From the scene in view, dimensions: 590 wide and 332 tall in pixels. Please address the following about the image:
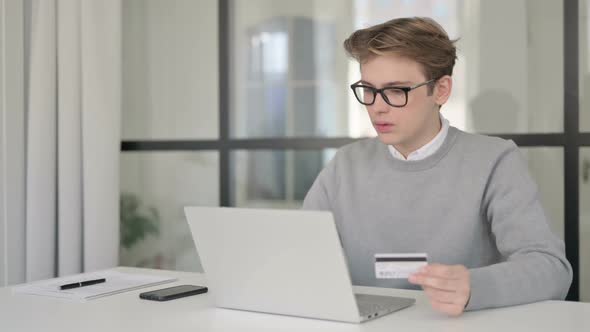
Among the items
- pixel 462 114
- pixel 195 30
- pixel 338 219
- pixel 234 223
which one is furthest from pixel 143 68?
pixel 234 223

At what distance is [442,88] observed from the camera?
2107 mm

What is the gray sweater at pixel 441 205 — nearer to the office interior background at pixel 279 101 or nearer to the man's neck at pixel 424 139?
the man's neck at pixel 424 139

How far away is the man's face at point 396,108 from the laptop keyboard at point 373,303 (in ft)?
1.66

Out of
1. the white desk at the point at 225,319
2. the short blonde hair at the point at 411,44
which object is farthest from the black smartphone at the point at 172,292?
the short blonde hair at the point at 411,44

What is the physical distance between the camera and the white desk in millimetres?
1422

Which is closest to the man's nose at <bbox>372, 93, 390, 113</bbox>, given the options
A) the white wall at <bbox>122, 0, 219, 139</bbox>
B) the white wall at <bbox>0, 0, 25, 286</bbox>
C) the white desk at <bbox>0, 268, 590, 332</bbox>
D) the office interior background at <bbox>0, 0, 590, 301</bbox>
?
the white desk at <bbox>0, 268, 590, 332</bbox>

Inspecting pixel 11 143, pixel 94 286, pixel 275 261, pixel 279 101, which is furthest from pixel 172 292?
pixel 11 143

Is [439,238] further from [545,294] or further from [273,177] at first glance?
[273,177]

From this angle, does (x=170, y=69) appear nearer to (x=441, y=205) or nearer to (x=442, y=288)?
(x=441, y=205)

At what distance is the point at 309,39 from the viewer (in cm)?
341

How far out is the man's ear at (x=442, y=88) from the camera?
6.85ft

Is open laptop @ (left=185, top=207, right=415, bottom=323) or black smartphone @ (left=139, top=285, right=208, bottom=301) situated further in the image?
black smartphone @ (left=139, top=285, right=208, bottom=301)

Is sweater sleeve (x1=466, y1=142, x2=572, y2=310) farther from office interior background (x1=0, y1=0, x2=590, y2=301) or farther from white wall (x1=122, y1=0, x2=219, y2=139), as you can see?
white wall (x1=122, y1=0, x2=219, y2=139)

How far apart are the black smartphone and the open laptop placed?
0.52ft
